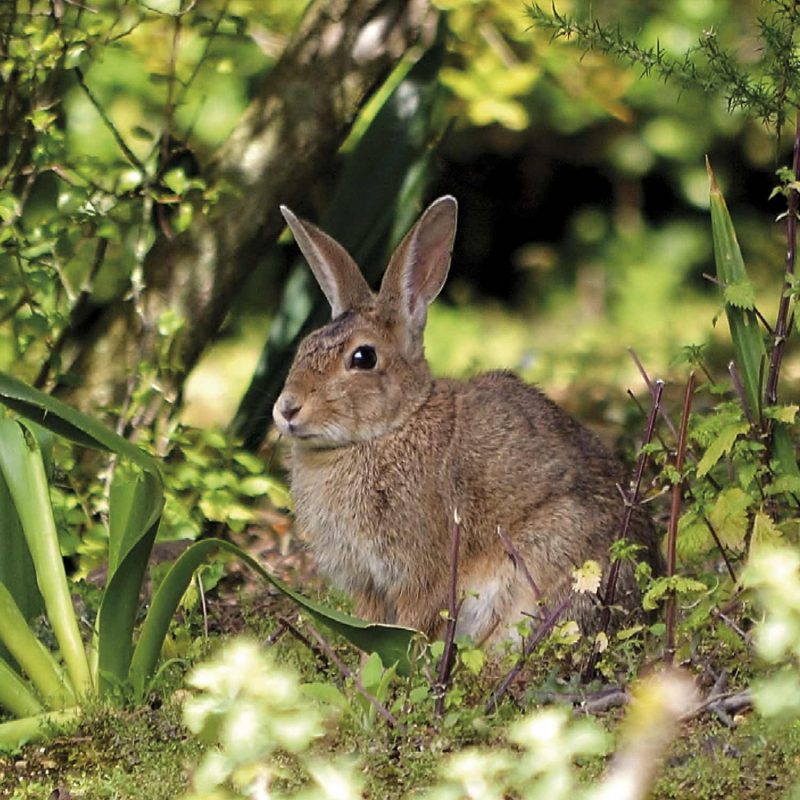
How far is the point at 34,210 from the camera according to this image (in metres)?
6.09

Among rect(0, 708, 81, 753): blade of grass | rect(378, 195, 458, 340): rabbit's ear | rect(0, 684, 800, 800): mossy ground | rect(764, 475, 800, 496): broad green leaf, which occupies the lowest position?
rect(0, 684, 800, 800): mossy ground

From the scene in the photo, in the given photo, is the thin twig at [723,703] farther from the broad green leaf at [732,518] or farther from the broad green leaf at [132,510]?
the broad green leaf at [132,510]

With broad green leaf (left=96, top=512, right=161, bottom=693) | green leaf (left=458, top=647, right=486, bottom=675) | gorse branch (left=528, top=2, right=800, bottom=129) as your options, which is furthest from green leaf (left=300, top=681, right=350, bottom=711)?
gorse branch (left=528, top=2, right=800, bottom=129)

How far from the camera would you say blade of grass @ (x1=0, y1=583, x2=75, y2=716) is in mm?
3891

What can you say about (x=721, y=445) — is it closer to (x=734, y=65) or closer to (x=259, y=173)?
(x=734, y=65)

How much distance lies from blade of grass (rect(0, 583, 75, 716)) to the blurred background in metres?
1.19

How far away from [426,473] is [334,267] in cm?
71

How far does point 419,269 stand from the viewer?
466 cm

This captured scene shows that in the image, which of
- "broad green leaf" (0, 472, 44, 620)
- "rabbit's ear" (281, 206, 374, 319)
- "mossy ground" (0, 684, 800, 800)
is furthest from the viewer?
"rabbit's ear" (281, 206, 374, 319)

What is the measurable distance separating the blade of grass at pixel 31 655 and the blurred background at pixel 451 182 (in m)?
1.19

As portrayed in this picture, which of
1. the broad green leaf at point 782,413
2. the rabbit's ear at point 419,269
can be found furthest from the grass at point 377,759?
the rabbit's ear at point 419,269

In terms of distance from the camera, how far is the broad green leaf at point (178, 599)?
370 centimetres

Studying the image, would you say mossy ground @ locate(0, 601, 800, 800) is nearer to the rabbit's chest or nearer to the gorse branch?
the rabbit's chest

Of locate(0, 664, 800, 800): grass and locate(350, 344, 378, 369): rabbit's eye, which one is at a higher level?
locate(350, 344, 378, 369): rabbit's eye
